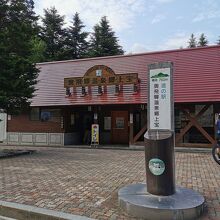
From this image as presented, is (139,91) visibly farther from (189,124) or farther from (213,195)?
(213,195)

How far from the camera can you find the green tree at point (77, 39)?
46.9m

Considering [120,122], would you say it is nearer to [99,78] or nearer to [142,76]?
[99,78]

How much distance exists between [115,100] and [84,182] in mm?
10817

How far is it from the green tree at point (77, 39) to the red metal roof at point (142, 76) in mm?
24063

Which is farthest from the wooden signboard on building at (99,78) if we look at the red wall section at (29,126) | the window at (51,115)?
the red wall section at (29,126)

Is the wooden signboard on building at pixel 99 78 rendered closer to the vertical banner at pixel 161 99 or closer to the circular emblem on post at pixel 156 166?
the vertical banner at pixel 161 99

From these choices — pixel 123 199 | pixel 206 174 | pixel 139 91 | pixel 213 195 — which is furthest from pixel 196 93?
pixel 123 199

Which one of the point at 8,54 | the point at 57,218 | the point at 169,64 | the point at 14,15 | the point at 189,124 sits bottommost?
the point at 57,218

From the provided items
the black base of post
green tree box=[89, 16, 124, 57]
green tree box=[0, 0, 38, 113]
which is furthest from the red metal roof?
green tree box=[89, 16, 124, 57]

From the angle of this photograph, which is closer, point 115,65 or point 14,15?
point 14,15

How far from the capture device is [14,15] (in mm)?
16156

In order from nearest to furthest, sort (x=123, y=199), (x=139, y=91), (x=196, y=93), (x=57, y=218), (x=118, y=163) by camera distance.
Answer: (x=57, y=218) → (x=123, y=199) → (x=118, y=163) → (x=196, y=93) → (x=139, y=91)

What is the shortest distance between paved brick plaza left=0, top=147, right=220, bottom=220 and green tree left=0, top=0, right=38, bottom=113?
3606 millimetres

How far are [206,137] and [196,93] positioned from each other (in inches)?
94.1
